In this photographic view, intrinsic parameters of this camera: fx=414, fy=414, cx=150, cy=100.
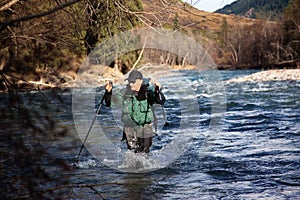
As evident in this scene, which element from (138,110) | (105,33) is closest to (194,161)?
(138,110)

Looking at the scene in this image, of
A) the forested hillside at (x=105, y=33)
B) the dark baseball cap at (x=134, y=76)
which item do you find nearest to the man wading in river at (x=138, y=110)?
the dark baseball cap at (x=134, y=76)

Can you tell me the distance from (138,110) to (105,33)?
2177mm

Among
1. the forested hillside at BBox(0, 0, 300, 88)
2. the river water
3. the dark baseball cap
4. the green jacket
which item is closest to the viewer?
the forested hillside at BBox(0, 0, 300, 88)

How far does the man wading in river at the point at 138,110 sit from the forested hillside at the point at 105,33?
118 centimetres

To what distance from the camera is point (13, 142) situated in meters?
2.45

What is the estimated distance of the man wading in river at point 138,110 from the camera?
7.88 m

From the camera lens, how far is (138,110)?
7.87 m

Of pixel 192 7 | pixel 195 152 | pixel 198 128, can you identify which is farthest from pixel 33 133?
pixel 198 128

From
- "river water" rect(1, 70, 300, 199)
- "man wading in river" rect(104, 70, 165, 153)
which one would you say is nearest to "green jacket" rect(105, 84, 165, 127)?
"man wading in river" rect(104, 70, 165, 153)

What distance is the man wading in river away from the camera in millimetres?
7883

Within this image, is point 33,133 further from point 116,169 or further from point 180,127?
point 180,127

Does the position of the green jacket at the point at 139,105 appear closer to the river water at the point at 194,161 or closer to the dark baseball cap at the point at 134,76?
the dark baseball cap at the point at 134,76

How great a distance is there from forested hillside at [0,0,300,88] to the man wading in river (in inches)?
46.4

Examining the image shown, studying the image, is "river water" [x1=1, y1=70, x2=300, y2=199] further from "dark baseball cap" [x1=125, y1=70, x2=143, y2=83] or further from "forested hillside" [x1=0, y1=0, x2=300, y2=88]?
"dark baseball cap" [x1=125, y1=70, x2=143, y2=83]
